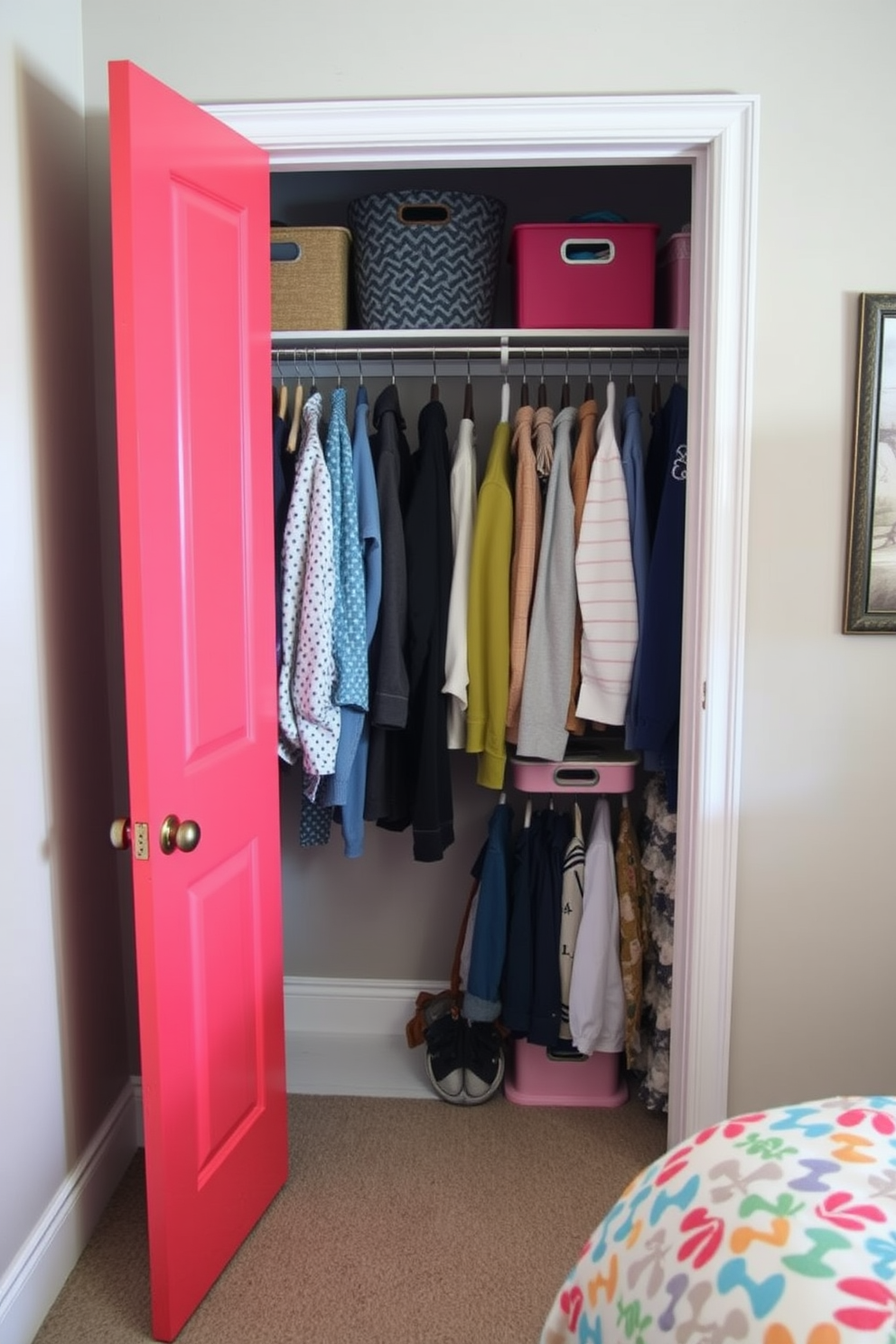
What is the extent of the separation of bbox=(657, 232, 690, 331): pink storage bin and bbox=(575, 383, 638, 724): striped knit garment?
34 cm

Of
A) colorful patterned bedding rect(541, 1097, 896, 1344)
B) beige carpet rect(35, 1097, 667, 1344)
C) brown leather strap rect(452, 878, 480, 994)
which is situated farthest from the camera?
brown leather strap rect(452, 878, 480, 994)

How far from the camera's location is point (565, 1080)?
258cm

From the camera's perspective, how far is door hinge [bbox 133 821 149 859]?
1.65 metres

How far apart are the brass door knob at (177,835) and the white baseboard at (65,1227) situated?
75 centimetres

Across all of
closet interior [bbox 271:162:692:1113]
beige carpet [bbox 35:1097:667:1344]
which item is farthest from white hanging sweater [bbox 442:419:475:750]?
beige carpet [bbox 35:1097:667:1344]

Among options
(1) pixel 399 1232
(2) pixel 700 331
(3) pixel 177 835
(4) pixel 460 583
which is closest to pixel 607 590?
(4) pixel 460 583

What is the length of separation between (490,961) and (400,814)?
1.45ft

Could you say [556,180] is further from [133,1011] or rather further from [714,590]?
[133,1011]

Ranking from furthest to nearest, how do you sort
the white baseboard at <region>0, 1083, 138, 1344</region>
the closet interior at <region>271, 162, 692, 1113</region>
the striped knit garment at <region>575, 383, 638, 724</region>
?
the closet interior at <region>271, 162, 692, 1113</region> → the striped knit garment at <region>575, 383, 638, 724</region> → the white baseboard at <region>0, 1083, 138, 1344</region>

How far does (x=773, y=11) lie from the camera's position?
1.89m

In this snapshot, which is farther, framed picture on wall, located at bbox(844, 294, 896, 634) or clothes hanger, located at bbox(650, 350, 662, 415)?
clothes hanger, located at bbox(650, 350, 662, 415)

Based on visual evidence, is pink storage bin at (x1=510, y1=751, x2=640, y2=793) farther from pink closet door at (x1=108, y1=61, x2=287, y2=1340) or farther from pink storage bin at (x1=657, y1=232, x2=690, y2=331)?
pink storage bin at (x1=657, y1=232, x2=690, y2=331)

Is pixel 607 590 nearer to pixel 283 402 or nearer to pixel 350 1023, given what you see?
pixel 283 402

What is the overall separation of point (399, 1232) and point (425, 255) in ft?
6.99
